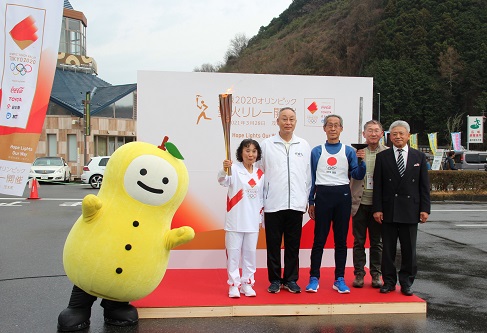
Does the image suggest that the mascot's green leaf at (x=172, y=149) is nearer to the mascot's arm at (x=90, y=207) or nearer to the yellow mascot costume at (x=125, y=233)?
the yellow mascot costume at (x=125, y=233)

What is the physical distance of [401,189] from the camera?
15.5ft

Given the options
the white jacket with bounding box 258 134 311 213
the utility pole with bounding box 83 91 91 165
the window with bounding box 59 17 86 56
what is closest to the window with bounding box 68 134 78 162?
the utility pole with bounding box 83 91 91 165

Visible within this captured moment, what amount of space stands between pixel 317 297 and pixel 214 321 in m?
1.06

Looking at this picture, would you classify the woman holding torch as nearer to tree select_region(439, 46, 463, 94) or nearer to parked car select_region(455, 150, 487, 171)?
parked car select_region(455, 150, 487, 171)

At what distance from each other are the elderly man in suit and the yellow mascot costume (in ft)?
6.81

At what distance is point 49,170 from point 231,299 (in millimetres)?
18766

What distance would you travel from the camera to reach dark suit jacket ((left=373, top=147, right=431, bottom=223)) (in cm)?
470

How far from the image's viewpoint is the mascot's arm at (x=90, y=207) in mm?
3699

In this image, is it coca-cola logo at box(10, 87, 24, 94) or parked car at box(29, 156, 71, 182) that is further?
parked car at box(29, 156, 71, 182)

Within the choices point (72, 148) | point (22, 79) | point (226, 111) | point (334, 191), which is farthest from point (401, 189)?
point (72, 148)

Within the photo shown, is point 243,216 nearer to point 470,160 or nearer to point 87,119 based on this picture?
point 87,119

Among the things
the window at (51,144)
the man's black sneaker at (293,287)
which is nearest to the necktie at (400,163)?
the man's black sneaker at (293,287)

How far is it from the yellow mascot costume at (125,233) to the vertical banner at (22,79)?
Answer: 86.9 inches

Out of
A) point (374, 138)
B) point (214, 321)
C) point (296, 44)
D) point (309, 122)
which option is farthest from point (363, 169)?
point (296, 44)
